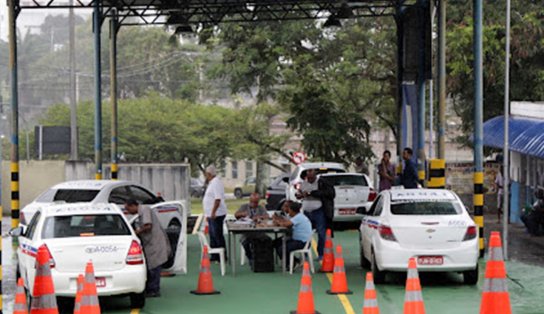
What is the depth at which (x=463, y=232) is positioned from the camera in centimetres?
1736

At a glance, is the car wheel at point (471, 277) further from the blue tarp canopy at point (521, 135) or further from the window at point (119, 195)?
the blue tarp canopy at point (521, 135)

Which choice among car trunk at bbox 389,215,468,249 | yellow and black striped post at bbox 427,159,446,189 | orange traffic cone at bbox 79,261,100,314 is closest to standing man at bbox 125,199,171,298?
car trunk at bbox 389,215,468,249

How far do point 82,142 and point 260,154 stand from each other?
11.7 meters

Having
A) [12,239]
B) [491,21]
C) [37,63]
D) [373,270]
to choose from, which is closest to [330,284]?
[373,270]

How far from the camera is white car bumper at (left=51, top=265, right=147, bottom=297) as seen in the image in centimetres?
1473

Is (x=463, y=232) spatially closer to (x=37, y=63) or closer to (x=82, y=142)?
(x=82, y=142)

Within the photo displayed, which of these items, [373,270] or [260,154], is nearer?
[373,270]

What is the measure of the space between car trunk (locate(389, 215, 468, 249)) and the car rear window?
Result: 23.2 feet

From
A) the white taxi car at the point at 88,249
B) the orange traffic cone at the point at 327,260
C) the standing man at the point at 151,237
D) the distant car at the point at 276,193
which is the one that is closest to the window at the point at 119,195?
the orange traffic cone at the point at 327,260

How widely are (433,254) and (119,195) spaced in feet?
25.4

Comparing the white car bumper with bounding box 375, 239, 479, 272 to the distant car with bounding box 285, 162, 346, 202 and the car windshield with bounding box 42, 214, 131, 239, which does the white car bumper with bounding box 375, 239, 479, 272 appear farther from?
the distant car with bounding box 285, 162, 346, 202

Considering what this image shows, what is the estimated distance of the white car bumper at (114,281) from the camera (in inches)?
580

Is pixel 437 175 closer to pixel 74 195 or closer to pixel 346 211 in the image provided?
pixel 346 211

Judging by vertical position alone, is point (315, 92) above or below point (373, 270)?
above
